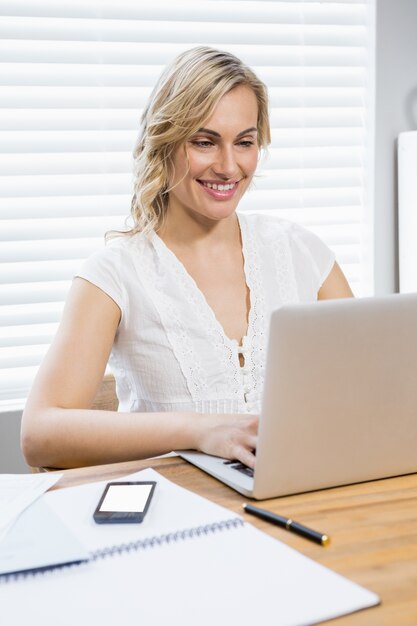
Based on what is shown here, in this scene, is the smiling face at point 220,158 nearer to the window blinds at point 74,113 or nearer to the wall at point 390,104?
the window blinds at point 74,113

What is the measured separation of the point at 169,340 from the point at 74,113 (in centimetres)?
111

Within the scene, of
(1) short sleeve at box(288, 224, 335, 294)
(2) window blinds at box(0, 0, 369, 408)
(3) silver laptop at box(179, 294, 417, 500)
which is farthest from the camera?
(2) window blinds at box(0, 0, 369, 408)

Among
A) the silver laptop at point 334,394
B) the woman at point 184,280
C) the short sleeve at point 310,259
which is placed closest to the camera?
the silver laptop at point 334,394

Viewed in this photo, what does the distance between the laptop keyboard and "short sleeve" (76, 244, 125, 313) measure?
0.59 metres

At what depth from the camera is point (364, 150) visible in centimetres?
289

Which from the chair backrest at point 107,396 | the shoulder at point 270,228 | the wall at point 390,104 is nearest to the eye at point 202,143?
the shoulder at point 270,228

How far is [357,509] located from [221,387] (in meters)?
0.68

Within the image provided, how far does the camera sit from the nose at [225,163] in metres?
1.69

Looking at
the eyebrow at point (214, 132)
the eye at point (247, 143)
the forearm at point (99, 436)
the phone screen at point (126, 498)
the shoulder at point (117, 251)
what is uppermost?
the eyebrow at point (214, 132)

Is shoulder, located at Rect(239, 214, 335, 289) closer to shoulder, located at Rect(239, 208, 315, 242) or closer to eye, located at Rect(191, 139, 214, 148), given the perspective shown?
shoulder, located at Rect(239, 208, 315, 242)

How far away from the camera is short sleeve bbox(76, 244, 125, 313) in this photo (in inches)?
64.2

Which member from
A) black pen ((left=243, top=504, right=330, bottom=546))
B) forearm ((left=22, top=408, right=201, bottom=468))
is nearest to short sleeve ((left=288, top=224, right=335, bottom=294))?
forearm ((left=22, top=408, right=201, bottom=468))

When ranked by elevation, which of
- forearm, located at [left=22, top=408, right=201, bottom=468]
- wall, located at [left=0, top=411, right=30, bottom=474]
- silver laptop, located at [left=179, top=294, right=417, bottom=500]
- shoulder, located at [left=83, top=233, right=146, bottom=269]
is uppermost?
shoulder, located at [left=83, top=233, right=146, bottom=269]

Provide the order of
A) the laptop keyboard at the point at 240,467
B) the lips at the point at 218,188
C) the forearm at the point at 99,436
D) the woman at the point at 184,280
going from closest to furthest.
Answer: the laptop keyboard at the point at 240,467, the forearm at the point at 99,436, the woman at the point at 184,280, the lips at the point at 218,188
